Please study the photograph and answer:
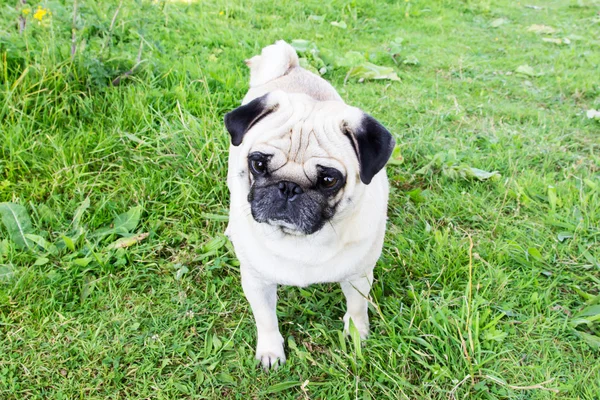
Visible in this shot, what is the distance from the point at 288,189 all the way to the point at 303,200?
0.07 meters

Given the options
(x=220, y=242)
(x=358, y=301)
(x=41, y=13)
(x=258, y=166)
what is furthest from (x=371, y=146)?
(x=41, y=13)

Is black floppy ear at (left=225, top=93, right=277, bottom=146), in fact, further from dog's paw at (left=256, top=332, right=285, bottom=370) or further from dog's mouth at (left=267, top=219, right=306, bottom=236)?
dog's paw at (left=256, top=332, right=285, bottom=370)

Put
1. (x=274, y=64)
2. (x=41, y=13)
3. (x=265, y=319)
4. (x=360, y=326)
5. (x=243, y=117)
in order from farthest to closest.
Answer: (x=41, y=13) < (x=274, y=64) < (x=360, y=326) < (x=265, y=319) < (x=243, y=117)

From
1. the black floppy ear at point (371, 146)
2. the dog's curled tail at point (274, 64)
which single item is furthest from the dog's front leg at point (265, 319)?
the dog's curled tail at point (274, 64)

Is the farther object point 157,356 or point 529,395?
point 157,356

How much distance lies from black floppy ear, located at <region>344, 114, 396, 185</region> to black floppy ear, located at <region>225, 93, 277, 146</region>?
0.42 metres

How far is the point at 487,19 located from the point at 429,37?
4.96ft

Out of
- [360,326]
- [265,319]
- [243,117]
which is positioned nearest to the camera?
[243,117]

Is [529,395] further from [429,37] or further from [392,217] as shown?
[429,37]

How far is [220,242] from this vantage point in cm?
278

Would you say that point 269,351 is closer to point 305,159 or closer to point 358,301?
point 358,301

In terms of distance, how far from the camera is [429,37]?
5.99m

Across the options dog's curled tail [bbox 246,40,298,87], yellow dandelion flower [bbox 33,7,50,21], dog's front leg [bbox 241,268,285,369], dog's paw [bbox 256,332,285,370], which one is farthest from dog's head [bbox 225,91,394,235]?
yellow dandelion flower [bbox 33,7,50,21]

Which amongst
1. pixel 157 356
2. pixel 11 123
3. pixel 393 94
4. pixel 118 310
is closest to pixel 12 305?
pixel 118 310
